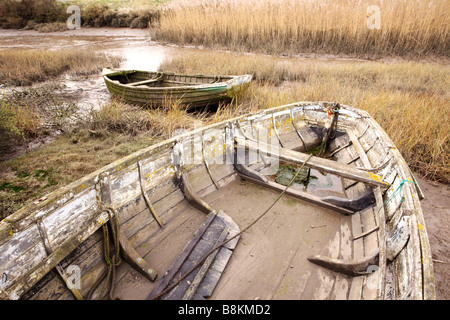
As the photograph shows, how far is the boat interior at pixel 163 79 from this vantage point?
20.4 ft

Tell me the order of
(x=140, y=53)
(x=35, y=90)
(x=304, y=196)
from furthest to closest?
(x=140, y=53) < (x=35, y=90) < (x=304, y=196)

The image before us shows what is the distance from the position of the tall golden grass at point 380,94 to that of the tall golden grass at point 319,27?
1.06 m

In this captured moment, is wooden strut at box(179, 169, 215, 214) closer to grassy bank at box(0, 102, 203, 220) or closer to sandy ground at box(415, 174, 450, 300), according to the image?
grassy bank at box(0, 102, 203, 220)

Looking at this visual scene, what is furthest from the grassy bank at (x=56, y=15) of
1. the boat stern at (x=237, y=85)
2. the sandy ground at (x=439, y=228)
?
the sandy ground at (x=439, y=228)

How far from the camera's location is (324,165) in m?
2.59

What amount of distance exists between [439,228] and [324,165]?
1.73 metres

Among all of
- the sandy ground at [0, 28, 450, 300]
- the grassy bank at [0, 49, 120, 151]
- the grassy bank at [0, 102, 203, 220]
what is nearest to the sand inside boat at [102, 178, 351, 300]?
the sandy ground at [0, 28, 450, 300]

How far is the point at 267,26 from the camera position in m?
10.9

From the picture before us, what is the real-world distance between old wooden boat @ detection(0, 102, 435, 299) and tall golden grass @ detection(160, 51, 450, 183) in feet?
4.47

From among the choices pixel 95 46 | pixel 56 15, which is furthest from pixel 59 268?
pixel 56 15

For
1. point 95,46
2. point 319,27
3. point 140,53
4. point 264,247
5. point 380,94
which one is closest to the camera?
point 264,247

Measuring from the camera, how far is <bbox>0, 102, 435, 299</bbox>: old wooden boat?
5.15 ft

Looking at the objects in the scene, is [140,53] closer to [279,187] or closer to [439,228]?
[279,187]

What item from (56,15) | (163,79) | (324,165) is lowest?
(324,165)
